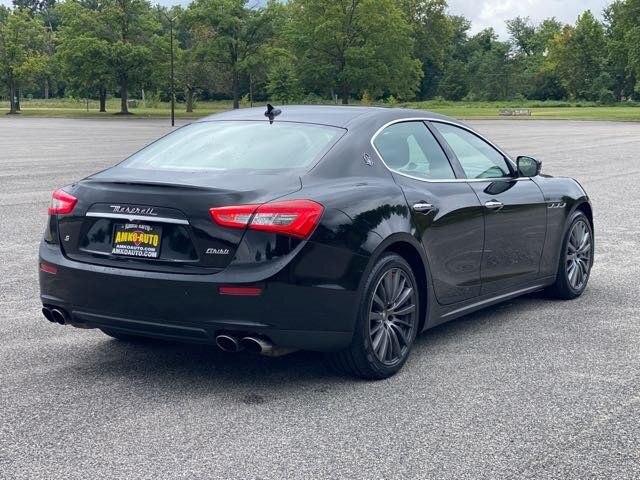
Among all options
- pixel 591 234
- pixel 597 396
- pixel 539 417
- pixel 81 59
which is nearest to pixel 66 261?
pixel 539 417

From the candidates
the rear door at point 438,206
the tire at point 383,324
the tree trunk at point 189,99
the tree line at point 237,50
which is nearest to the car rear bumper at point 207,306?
the tire at point 383,324

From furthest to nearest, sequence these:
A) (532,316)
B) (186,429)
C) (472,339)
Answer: (532,316)
(472,339)
(186,429)

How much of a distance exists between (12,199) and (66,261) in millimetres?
10142

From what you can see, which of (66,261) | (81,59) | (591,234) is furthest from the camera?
(81,59)

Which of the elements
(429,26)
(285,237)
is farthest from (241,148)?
(429,26)

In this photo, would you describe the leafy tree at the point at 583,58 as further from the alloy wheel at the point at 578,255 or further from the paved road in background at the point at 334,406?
the paved road in background at the point at 334,406

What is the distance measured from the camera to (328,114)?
575 cm

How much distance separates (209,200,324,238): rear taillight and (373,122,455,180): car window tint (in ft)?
3.49

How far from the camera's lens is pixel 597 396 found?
4891 millimetres


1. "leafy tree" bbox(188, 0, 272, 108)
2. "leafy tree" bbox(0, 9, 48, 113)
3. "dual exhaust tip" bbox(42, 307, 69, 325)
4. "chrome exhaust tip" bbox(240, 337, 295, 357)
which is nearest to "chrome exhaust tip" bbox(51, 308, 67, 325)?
"dual exhaust tip" bbox(42, 307, 69, 325)

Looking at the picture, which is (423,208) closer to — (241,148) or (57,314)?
(241,148)

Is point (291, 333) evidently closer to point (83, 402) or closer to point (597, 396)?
point (83, 402)

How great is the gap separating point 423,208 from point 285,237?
46.9 inches

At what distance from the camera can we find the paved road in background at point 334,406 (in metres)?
3.90
